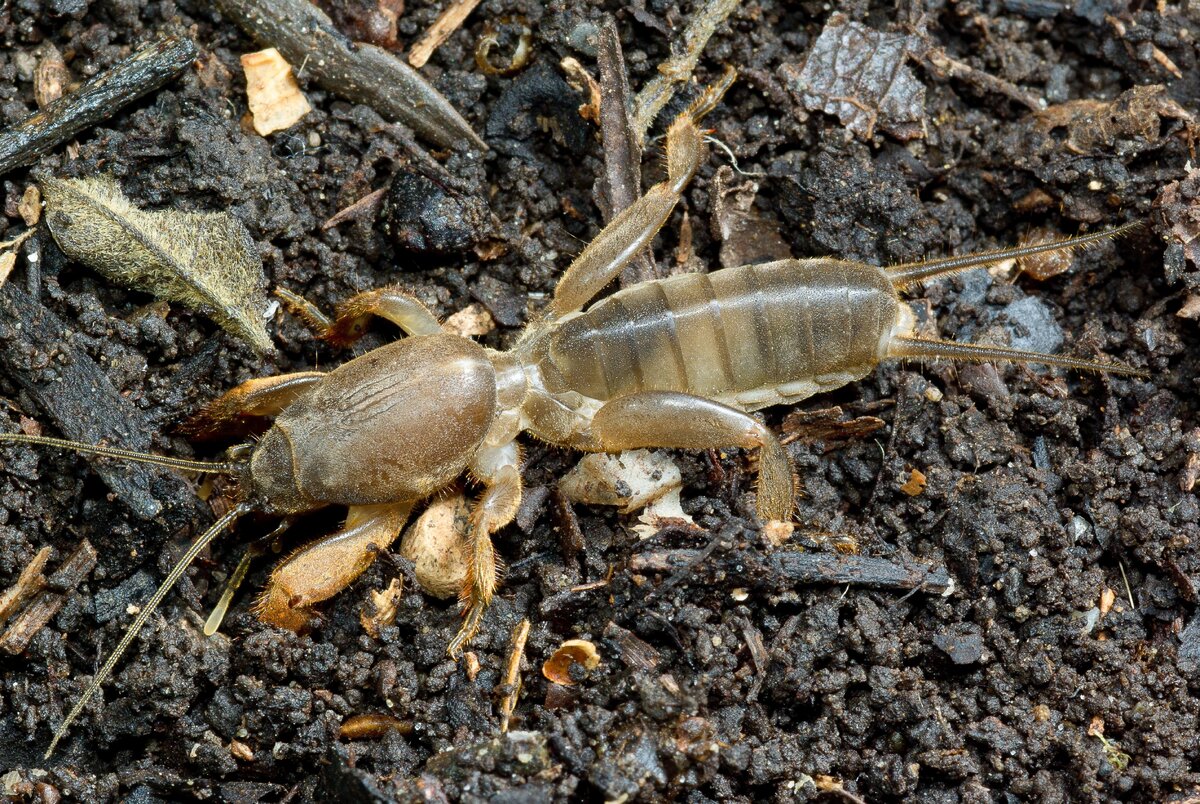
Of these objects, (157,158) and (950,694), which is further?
(157,158)

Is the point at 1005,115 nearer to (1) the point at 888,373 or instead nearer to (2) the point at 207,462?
(1) the point at 888,373

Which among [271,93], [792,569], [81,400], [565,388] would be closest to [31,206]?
[81,400]

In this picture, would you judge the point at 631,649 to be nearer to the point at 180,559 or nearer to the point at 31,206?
the point at 180,559

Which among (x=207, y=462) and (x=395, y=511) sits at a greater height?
(x=207, y=462)

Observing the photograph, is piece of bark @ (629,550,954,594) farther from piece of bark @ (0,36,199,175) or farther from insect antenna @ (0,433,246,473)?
piece of bark @ (0,36,199,175)

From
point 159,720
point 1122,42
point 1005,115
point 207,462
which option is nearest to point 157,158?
point 207,462

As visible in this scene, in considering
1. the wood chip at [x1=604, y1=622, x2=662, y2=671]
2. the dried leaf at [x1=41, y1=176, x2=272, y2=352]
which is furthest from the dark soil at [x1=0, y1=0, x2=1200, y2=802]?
the dried leaf at [x1=41, y1=176, x2=272, y2=352]

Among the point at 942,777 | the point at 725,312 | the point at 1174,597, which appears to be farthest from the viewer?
the point at 725,312
